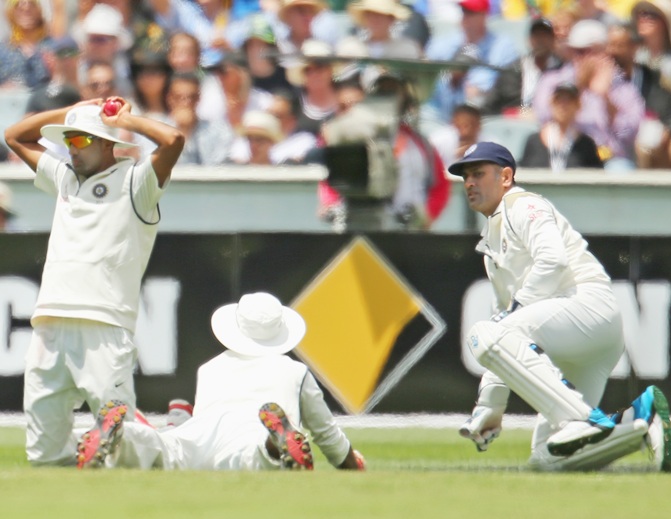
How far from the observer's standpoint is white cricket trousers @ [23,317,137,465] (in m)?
6.82

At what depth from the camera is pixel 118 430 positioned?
630 cm

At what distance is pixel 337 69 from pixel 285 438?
6.06m

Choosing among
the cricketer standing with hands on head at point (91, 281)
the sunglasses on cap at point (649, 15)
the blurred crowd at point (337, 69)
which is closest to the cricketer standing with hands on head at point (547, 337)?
the cricketer standing with hands on head at point (91, 281)

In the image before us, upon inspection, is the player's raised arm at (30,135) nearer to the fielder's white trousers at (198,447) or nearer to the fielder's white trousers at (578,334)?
the fielder's white trousers at (198,447)

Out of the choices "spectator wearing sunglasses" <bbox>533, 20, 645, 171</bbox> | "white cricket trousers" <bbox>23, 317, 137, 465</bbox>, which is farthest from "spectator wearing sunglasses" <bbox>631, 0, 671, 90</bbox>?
"white cricket trousers" <bbox>23, 317, 137, 465</bbox>

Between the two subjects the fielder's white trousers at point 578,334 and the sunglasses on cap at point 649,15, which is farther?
the sunglasses on cap at point 649,15

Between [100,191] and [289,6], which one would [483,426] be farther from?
[289,6]

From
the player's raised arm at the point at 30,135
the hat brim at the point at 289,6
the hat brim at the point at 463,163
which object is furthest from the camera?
the hat brim at the point at 289,6

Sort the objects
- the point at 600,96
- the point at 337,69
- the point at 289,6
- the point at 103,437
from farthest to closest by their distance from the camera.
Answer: the point at 289,6 < the point at 337,69 < the point at 600,96 < the point at 103,437

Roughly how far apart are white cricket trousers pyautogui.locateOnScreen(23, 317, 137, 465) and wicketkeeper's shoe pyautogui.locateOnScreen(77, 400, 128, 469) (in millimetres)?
463

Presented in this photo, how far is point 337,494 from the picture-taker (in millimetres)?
5484

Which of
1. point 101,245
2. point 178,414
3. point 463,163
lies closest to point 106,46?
point 178,414

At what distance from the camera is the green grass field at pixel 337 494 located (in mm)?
5020

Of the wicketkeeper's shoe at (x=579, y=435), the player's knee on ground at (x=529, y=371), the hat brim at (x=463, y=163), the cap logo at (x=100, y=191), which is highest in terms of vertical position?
the hat brim at (x=463, y=163)
